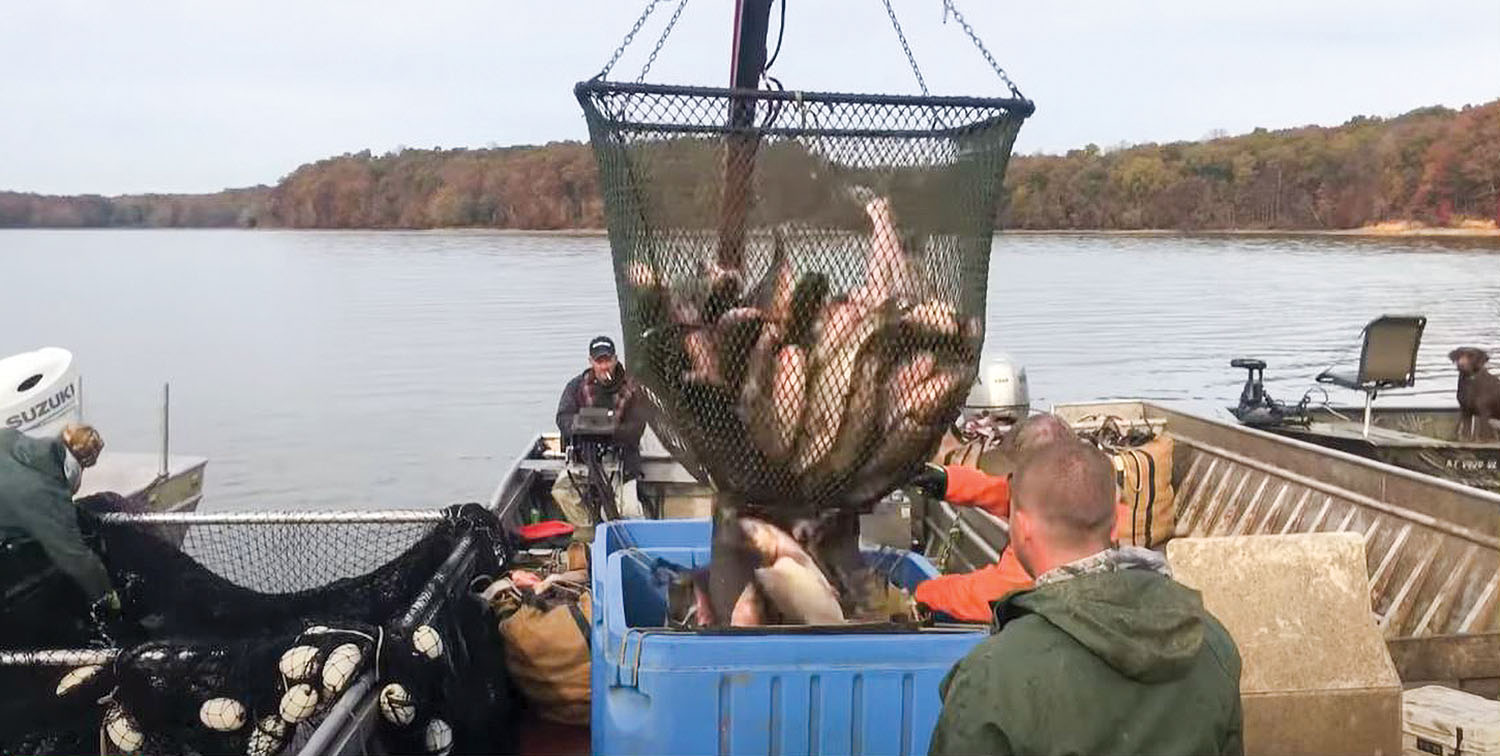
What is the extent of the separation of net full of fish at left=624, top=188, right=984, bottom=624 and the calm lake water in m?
14.0

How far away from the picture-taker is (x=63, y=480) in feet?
15.3

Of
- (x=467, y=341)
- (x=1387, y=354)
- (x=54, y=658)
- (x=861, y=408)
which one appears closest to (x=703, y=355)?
(x=861, y=408)

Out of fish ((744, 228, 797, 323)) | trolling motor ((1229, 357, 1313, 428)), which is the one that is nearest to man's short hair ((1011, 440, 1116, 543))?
fish ((744, 228, 797, 323))

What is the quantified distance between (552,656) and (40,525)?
1911mm

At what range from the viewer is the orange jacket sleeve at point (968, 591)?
10.5ft

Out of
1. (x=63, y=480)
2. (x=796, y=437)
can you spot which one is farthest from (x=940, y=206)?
(x=63, y=480)

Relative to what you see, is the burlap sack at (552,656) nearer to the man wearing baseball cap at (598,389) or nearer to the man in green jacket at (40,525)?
the man in green jacket at (40,525)

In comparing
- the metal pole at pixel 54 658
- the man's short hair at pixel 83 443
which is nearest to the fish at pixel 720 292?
the metal pole at pixel 54 658

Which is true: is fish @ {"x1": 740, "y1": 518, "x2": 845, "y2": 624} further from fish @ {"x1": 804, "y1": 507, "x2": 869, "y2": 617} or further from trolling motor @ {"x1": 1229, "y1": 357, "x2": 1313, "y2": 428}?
trolling motor @ {"x1": 1229, "y1": 357, "x2": 1313, "y2": 428}

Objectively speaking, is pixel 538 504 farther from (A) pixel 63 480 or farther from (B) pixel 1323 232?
(B) pixel 1323 232

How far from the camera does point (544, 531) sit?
22.1ft

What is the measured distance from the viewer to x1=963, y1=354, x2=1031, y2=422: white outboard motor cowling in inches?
326

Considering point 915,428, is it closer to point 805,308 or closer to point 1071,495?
point 805,308

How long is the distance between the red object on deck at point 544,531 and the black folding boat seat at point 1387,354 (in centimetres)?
651
